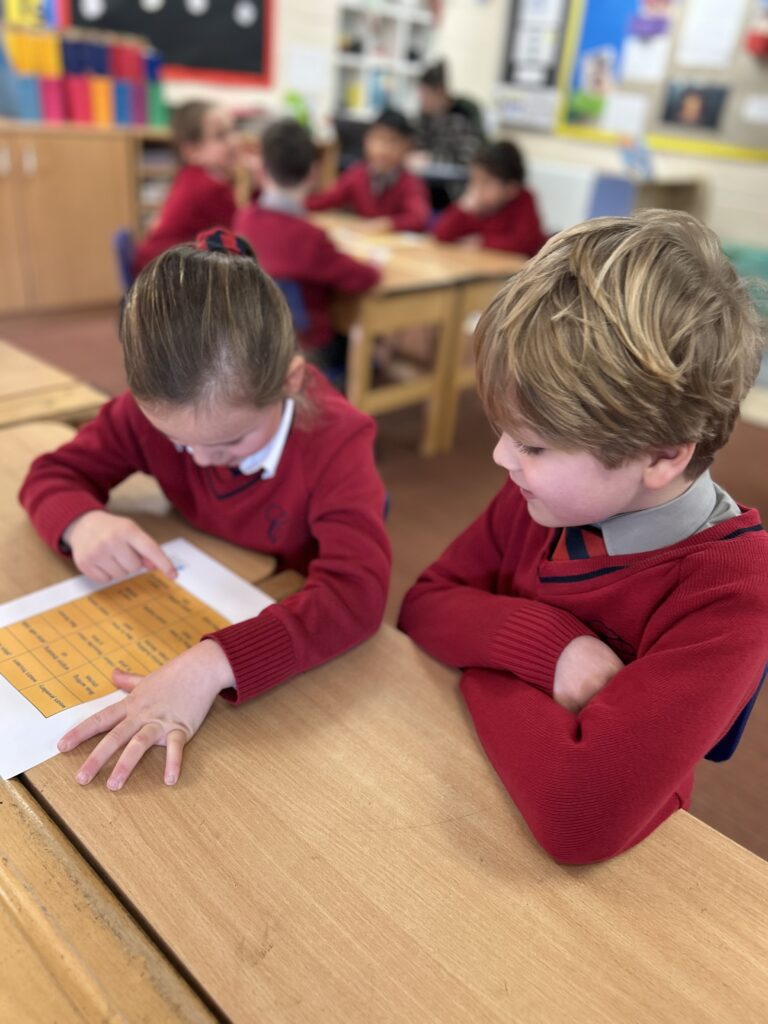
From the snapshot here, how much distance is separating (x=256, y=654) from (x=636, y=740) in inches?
14.5

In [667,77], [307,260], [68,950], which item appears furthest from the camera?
[667,77]

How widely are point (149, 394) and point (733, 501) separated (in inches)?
24.9

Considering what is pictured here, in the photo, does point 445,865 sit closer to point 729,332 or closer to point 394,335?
point 729,332

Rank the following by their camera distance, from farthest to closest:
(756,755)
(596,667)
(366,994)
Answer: (756,755), (596,667), (366,994)

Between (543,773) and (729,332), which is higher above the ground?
(729,332)

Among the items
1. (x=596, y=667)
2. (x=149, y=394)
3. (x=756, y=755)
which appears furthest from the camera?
(x=756, y=755)

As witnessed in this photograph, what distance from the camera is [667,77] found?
482cm

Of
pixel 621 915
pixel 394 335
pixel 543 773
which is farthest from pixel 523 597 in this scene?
pixel 394 335

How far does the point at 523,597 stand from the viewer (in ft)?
3.07

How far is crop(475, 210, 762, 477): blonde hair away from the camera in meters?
0.64

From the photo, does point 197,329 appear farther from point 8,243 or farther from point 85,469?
point 8,243

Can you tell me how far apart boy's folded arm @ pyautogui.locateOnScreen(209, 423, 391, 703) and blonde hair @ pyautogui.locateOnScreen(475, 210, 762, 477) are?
315mm

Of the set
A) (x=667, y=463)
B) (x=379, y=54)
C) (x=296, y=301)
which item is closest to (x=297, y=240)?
(x=296, y=301)

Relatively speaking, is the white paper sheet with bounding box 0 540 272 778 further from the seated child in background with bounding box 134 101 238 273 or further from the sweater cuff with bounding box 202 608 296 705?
the seated child in background with bounding box 134 101 238 273
